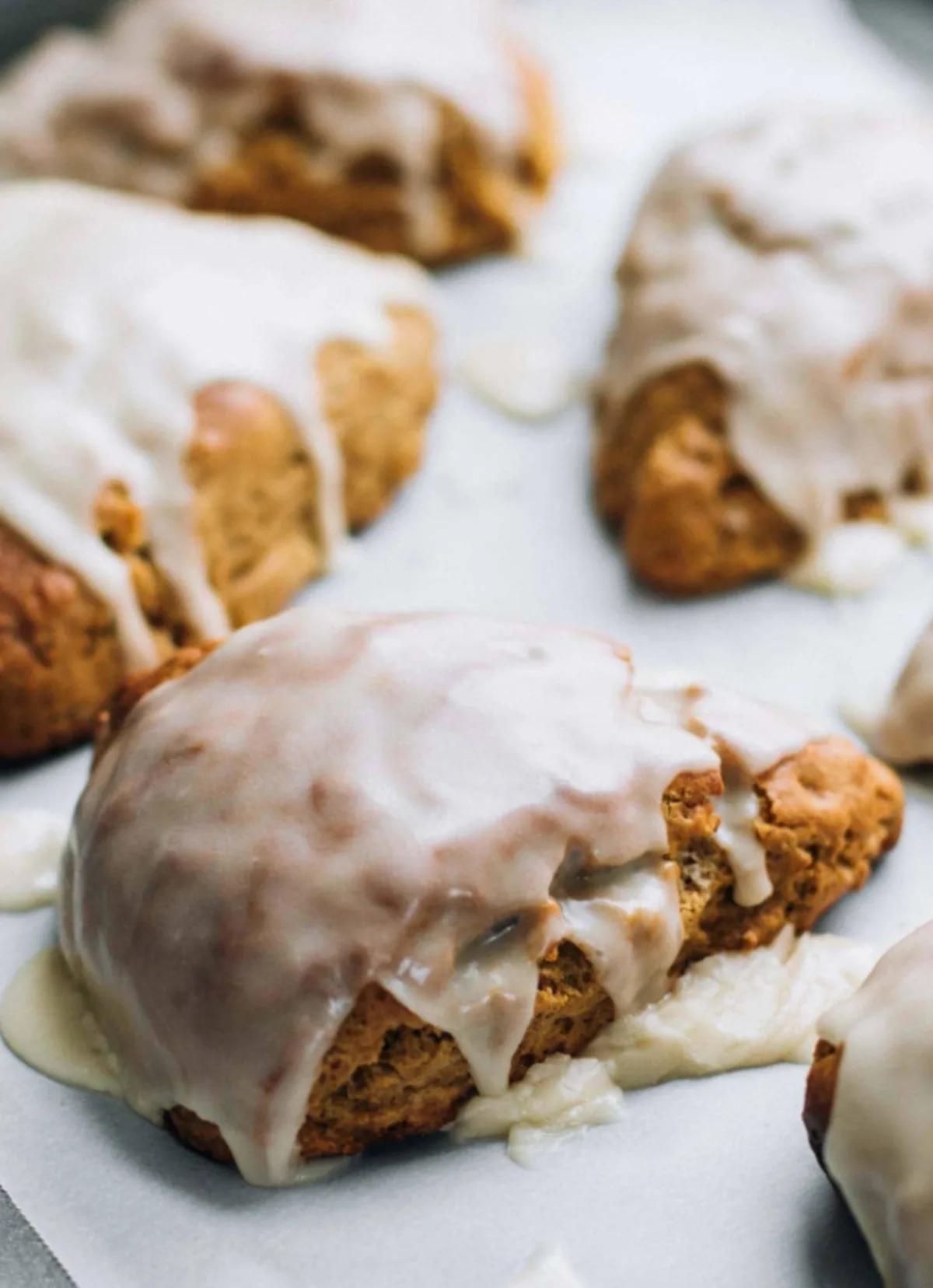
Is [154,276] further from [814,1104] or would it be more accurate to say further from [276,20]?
[814,1104]

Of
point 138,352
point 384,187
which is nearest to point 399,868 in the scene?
point 138,352

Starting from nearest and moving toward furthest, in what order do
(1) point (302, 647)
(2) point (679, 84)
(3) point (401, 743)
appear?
(3) point (401, 743) → (1) point (302, 647) → (2) point (679, 84)

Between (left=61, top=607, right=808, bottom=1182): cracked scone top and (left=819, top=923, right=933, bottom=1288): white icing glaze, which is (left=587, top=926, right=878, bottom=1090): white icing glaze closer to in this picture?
(left=61, top=607, right=808, bottom=1182): cracked scone top

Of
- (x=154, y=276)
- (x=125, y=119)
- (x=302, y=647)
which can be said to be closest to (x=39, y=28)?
(x=125, y=119)

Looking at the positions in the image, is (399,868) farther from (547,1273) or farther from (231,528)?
(231,528)

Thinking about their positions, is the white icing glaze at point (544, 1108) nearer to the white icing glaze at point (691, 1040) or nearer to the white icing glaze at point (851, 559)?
the white icing glaze at point (691, 1040)

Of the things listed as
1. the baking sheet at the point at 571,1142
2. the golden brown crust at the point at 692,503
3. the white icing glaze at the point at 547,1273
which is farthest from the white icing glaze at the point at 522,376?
the white icing glaze at the point at 547,1273

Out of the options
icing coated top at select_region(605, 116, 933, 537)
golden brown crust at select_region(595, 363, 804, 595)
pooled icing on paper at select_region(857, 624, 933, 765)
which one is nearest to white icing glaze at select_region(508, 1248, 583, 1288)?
pooled icing on paper at select_region(857, 624, 933, 765)
